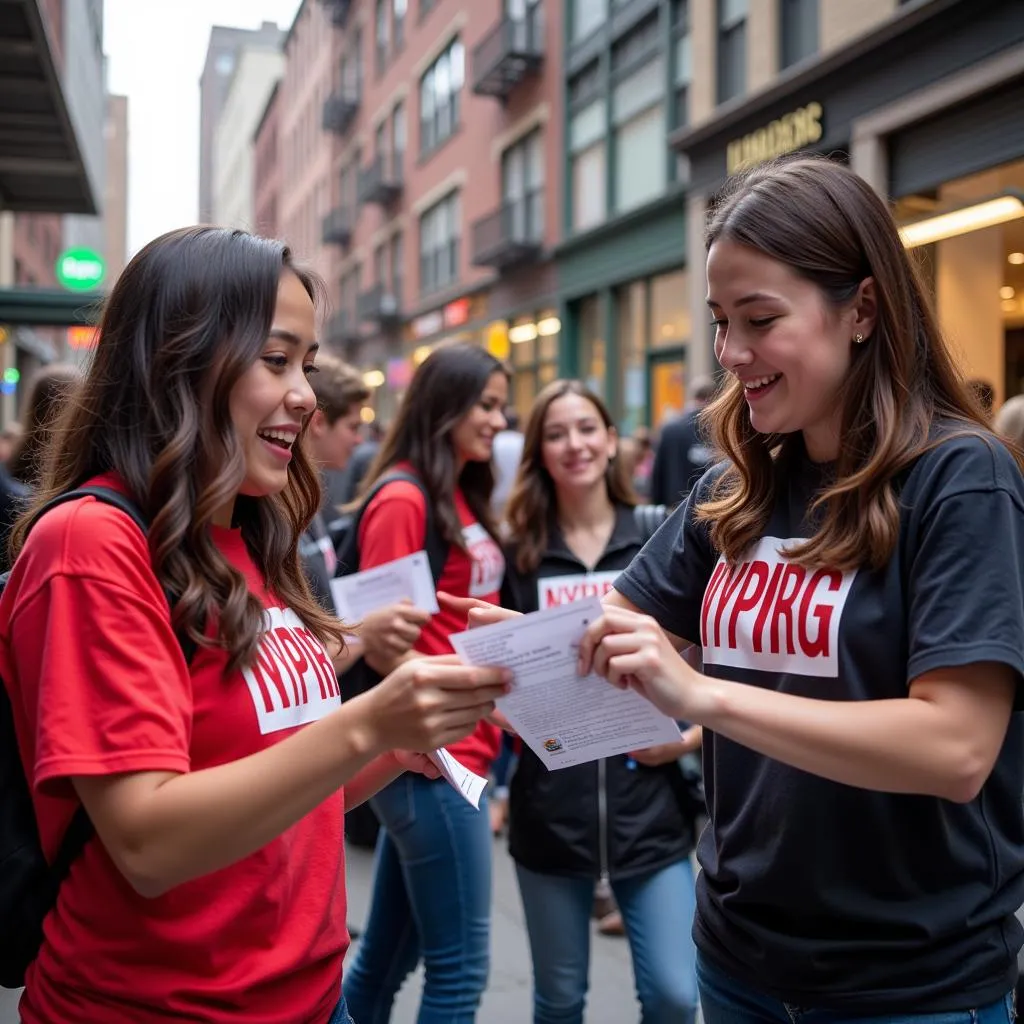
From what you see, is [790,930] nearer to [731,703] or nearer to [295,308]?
[731,703]

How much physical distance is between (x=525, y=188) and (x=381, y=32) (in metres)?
13.3

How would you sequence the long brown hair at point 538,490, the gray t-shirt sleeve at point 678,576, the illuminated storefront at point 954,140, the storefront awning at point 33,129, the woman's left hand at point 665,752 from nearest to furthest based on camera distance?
the gray t-shirt sleeve at point 678,576 → the woman's left hand at point 665,752 → the long brown hair at point 538,490 → the illuminated storefront at point 954,140 → the storefront awning at point 33,129

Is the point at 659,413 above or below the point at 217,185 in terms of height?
below

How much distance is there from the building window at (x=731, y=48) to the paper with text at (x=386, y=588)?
11.3m

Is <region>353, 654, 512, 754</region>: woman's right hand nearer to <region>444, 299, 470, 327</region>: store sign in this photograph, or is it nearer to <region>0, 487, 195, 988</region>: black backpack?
<region>0, 487, 195, 988</region>: black backpack

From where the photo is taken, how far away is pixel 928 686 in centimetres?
158

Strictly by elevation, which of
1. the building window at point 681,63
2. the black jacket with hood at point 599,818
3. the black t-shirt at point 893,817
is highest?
the building window at point 681,63

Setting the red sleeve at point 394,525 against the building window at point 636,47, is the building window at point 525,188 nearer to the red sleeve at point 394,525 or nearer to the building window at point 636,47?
the building window at point 636,47

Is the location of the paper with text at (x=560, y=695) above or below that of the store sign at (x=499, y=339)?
below

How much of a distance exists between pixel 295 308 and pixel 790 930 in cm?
132

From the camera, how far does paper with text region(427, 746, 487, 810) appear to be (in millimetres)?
1823

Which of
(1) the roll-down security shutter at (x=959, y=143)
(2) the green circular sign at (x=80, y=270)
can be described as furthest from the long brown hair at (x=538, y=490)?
(2) the green circular sign at (x=80, y=270)

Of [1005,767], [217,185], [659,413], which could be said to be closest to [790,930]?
[1005,767]

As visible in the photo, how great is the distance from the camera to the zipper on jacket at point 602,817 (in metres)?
3.12
